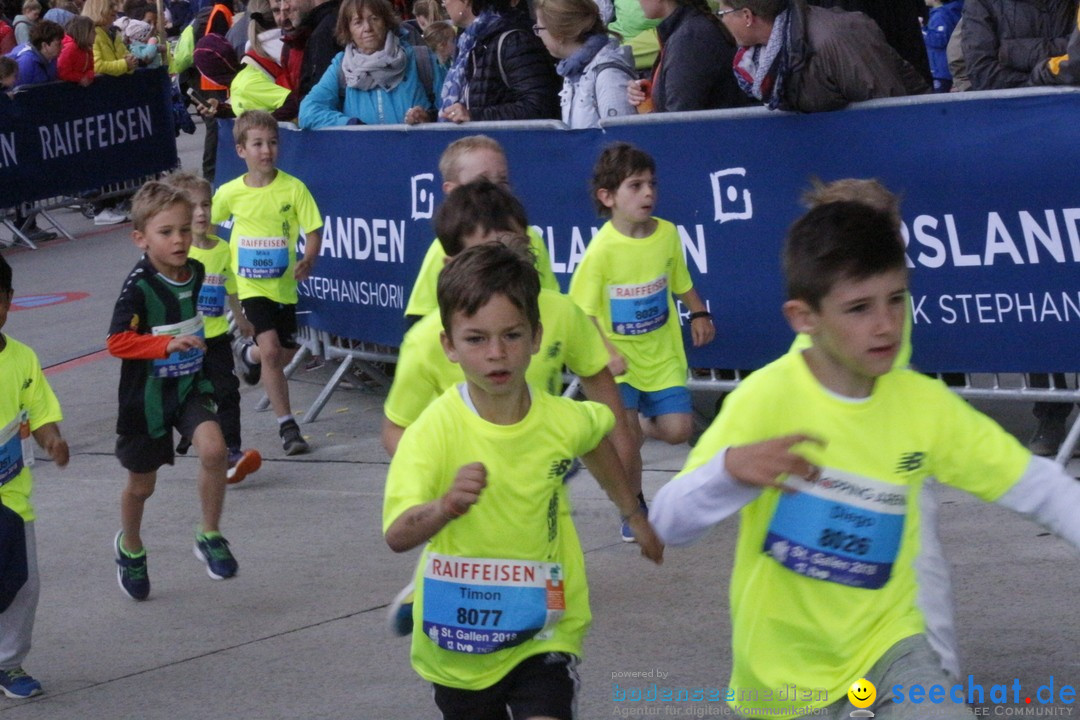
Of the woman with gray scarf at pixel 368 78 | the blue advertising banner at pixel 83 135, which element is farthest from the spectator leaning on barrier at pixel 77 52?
the woman with gray scarf at pixel 368 78

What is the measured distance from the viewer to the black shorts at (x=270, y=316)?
9023 millimetres

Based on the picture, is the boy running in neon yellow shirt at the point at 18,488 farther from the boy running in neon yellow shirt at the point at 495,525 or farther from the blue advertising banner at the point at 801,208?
the blue advertising banner at the point at 801,208

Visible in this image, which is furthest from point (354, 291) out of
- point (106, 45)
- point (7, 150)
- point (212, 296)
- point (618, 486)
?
point (106, 45)

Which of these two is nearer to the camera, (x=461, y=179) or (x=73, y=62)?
(x=461, y=179)

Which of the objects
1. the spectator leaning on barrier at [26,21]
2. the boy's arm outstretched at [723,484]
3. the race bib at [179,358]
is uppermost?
the boy's arm outstretched at [723,484]

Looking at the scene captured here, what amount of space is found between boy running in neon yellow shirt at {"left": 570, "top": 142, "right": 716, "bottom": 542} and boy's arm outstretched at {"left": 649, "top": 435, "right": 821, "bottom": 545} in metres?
3.37

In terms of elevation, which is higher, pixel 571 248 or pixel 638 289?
pixel 638 289

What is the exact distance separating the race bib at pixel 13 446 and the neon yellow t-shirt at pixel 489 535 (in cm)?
220

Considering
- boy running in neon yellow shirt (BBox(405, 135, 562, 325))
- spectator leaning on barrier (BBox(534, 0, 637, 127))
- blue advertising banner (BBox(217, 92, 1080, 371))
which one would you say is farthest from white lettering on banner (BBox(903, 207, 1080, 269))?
boy running in neon yellow shirt (BBox(405, 135, 562, 325))

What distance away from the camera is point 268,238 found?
9.04 meters

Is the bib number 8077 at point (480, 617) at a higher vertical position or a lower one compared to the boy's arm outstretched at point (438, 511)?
lower

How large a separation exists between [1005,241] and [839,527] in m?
3.77

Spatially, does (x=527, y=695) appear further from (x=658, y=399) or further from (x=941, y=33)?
(x=941, y=33)

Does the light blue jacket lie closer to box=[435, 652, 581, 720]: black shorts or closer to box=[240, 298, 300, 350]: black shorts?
box=[240, 298, 300, 350]: black shorts
